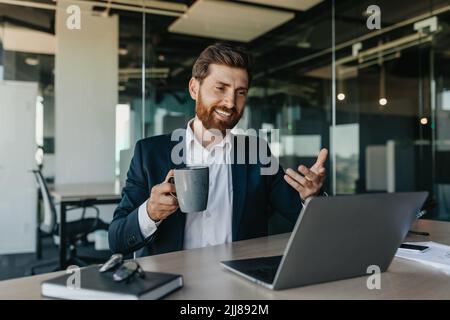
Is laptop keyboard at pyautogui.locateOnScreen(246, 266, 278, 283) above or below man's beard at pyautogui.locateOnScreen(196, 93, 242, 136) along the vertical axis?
below

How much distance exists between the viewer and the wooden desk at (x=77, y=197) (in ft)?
11.1

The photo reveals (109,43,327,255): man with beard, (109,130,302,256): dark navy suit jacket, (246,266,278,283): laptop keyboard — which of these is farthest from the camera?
(109,43,327,255): man with beard

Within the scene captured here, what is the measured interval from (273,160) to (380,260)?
757 mm

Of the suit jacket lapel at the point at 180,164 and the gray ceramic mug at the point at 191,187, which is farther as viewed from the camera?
the suit jacket lapel at the point at 180,164

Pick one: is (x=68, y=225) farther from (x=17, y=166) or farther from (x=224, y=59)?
(x=224, y=59)

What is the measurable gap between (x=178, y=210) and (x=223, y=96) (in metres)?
0.43

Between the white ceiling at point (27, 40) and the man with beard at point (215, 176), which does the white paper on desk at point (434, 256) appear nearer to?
the man with beard at point (215, 176)

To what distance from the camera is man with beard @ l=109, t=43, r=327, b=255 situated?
1.35 m

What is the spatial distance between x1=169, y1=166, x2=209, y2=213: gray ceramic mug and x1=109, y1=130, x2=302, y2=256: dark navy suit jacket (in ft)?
0.81

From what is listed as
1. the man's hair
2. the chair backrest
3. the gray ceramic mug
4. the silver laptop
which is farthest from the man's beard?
the chair backrest

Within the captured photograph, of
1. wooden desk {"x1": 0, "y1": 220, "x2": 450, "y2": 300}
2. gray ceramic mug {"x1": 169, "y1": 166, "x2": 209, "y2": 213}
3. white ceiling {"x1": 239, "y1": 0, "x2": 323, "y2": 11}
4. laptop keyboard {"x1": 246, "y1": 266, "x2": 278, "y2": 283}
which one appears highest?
white ceiling {"x1": 239, "y1": 0, "x2": 323, "y2": 11}

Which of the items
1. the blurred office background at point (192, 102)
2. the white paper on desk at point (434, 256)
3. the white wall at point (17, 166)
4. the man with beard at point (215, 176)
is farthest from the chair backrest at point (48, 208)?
the white paper on desk at point (434, 256)

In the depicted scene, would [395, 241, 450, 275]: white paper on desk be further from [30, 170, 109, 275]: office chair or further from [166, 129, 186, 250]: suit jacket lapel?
[30, 170, 109, 275]: office chair

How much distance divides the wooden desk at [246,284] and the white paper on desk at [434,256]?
0.08 ft
